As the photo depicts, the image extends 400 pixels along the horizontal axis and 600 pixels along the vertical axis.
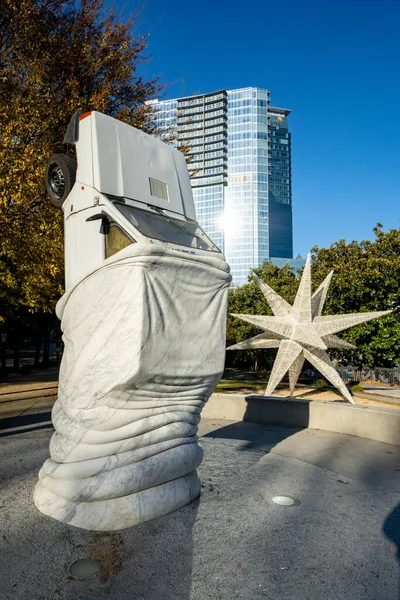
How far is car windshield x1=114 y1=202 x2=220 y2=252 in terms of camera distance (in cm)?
660

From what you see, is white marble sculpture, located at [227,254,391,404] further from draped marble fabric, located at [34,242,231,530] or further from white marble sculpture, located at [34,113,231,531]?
draped marble fabric, located at [34,242,231,530]

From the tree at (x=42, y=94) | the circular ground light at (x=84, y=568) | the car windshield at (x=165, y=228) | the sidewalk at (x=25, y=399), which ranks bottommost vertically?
the sidewalk at (x=25, y=399)

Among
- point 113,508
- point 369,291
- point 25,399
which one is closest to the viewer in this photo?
point 113,508

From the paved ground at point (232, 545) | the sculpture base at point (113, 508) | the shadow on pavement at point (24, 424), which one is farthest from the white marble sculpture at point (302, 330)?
the sculpture base at point (113, 508)

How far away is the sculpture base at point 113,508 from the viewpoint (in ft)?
19.0

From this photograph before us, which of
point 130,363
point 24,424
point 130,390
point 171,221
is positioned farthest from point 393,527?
point 24,424

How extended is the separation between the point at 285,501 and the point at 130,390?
3.10 metres

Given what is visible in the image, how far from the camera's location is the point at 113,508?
5.88m

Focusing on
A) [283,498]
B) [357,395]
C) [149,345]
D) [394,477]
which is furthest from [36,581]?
[357,395]

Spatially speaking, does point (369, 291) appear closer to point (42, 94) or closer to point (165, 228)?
point (42, 94)

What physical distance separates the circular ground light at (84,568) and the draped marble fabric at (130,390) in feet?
2.62

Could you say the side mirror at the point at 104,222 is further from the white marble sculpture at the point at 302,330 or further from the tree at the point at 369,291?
the tree at the point at 369,291

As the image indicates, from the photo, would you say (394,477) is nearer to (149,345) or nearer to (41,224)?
(149,345)

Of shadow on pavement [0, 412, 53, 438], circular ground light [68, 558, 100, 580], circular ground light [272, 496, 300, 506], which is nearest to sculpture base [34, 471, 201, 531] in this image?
circular ground light [68, 558, 100, 580]
